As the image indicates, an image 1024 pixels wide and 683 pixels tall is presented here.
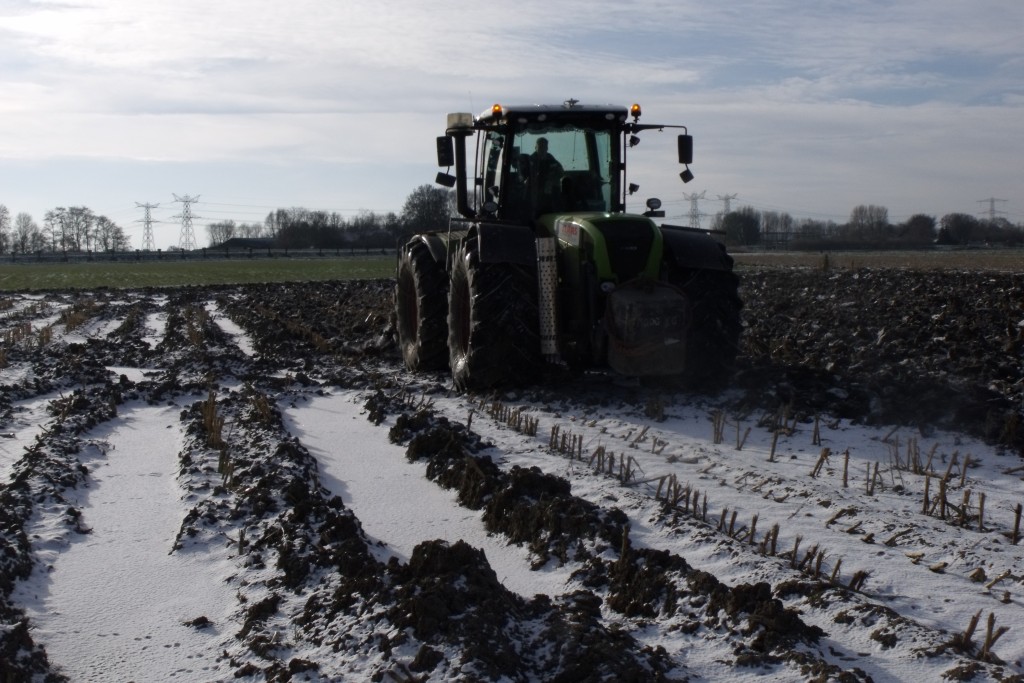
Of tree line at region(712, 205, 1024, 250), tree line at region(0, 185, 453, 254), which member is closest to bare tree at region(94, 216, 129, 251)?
tree line at region(0, 185, 453, 254)

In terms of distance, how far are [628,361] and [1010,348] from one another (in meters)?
4.02

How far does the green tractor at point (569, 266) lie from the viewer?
353 inches

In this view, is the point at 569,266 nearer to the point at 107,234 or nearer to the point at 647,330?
the point at 647,330

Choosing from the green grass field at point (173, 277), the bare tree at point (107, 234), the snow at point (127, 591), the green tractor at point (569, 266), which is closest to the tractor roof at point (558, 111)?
the green tractor at point (569, 266)

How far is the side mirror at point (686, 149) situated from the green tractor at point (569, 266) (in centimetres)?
1

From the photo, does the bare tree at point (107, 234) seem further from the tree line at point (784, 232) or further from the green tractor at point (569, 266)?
the green tractor at point (569, 266)

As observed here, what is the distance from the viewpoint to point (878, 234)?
60344mm

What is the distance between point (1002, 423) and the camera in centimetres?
783

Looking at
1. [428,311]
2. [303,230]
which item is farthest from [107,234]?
[428,311]

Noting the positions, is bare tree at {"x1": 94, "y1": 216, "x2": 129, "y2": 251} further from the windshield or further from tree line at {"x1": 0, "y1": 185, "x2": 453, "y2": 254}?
the windshield

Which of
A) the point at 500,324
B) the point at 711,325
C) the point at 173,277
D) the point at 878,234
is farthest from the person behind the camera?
the point at 878,234

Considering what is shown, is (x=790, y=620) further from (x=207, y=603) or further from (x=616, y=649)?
(x=207, y=603)

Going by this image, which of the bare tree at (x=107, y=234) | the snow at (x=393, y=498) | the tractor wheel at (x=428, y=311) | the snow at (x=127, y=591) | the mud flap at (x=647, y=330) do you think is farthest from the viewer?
the bare tree at (x=107, y=234)

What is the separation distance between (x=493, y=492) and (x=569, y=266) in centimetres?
355
